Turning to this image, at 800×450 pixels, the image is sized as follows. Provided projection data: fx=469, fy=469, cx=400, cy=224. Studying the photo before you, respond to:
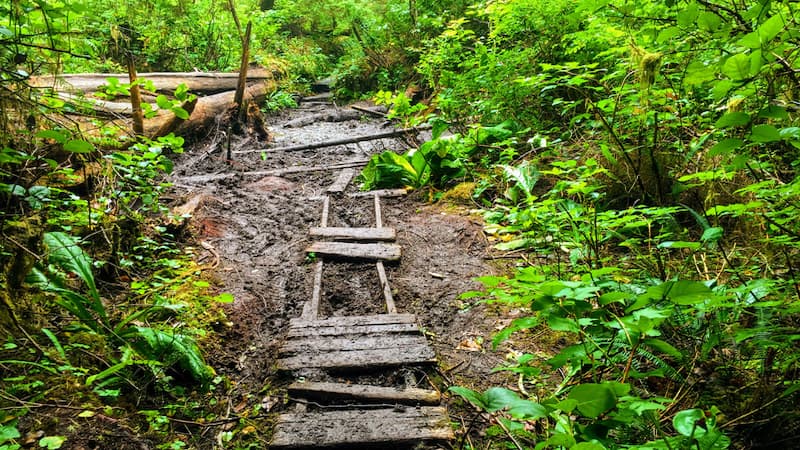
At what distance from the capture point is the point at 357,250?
5.10 meters

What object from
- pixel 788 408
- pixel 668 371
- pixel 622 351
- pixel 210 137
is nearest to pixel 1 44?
pixel 622 351

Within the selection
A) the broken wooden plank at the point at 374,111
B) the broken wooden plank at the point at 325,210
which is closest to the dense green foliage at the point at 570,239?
the broken wooden plank at the point at 325,210

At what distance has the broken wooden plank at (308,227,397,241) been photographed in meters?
5.43

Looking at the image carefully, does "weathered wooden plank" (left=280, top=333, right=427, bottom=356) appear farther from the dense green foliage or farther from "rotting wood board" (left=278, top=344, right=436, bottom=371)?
the dense green foliage

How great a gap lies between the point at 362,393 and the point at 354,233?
278cm

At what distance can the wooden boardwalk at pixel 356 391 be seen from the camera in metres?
2.56

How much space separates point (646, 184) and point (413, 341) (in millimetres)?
2794

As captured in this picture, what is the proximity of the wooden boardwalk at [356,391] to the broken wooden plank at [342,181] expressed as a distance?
282 cm

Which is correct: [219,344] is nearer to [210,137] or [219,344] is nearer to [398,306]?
[398,306]

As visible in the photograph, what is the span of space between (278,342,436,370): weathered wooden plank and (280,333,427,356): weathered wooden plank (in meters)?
0.05

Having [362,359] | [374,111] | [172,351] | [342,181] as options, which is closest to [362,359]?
[362,359]

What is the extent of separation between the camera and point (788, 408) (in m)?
1.98

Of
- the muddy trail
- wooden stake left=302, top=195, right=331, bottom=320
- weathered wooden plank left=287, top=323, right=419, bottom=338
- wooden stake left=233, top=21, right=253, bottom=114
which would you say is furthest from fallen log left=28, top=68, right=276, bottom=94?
weathered wooden plank left=287, top=323, right=419, bottom=338

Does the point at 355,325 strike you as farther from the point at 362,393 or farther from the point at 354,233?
the point at 354,233
